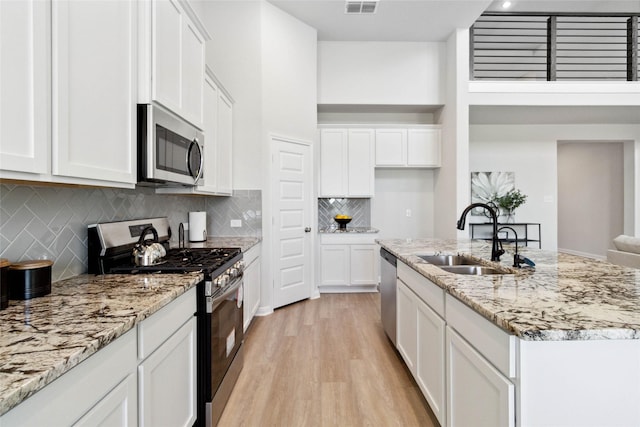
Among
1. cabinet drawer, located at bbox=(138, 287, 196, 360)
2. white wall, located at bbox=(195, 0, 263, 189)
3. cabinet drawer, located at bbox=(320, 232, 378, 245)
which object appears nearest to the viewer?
cabinet drawer, located at bbox=(138, 287, 196, 360)

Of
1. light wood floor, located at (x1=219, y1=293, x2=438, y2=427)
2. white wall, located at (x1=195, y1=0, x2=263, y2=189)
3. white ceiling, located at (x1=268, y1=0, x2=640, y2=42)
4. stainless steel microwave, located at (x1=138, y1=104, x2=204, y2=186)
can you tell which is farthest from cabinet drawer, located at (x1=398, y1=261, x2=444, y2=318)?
white ceiling, located at (x1=268, y1=0, x2=640, y2=42)

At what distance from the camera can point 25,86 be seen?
999 mm

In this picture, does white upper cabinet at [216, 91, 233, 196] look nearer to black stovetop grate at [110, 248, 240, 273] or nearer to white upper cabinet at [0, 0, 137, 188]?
black stovetop grate at [110, 248, 240, 273]

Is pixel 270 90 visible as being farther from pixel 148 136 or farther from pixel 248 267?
pixel 148 136

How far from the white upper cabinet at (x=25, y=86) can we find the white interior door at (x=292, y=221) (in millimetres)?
2965

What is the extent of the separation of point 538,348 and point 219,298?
1.58 metres

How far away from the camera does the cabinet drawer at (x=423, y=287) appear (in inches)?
67.3

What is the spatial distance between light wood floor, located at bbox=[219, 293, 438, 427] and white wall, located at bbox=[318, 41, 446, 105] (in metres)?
3.30

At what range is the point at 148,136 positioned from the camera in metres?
1.65

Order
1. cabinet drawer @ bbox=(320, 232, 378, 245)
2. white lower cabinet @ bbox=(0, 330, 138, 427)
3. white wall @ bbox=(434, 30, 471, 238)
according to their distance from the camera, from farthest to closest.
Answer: cabinet drawer @ bbox=(320, 232, 378, 245) → white wall @ bbox=(434, 30, 471, 238) → white lower cabinet @ bbox=(0, 330, 138, 427)

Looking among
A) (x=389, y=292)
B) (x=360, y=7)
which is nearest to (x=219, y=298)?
(x=389, y=292)

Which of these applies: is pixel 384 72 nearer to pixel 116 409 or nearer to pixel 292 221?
pixel 292 221

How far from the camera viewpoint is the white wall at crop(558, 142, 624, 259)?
6.74 meters

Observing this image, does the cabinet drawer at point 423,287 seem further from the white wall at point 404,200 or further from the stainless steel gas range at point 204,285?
the white wall at point 404,200
